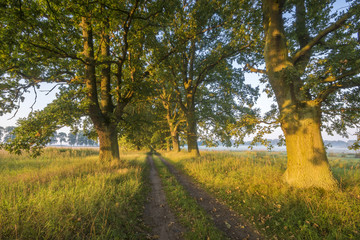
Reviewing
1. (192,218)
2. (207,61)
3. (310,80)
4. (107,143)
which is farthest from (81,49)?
(310,80)

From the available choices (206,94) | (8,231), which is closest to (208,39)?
(206,94)

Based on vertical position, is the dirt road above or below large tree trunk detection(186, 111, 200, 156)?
below

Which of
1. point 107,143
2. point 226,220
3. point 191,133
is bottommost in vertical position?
point 226,220

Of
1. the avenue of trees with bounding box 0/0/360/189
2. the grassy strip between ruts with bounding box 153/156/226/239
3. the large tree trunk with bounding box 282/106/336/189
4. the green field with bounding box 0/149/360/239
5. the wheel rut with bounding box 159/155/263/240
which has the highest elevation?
the avenue of trees with bounding box 0/0/360/189

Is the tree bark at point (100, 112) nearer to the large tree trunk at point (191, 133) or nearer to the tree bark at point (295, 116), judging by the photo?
the large tree trunk at point (191, 133)

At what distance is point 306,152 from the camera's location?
501 cm

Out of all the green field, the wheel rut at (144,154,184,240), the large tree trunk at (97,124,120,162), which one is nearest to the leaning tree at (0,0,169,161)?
the large tree trunk at (97,124,120,162)

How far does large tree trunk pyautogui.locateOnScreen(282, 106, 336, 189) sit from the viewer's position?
4.82 metres

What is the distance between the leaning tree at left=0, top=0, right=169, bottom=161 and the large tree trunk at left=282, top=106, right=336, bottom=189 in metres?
8.00

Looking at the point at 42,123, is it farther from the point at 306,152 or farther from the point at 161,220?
the point at 306,152

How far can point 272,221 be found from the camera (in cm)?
378

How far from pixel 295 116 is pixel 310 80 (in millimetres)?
1394

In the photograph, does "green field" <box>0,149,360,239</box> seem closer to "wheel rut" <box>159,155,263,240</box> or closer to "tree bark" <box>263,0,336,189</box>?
"wheel rut" <box>159,155,263,240</box>

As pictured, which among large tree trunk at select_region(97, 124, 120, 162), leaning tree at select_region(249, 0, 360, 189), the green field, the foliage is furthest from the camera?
large tree trunk at select_region(97, 124, 120, 162)
